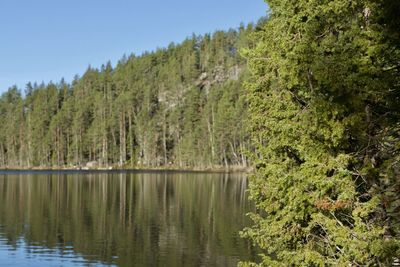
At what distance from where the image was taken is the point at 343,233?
430 inches

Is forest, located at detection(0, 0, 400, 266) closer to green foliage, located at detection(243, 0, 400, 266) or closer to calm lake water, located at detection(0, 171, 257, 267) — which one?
green foliage, located at detection(243, 0, 400, 266)

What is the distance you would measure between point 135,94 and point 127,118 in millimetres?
9992

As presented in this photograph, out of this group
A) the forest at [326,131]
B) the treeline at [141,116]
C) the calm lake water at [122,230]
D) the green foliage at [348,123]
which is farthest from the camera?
the treeline at [141,116]

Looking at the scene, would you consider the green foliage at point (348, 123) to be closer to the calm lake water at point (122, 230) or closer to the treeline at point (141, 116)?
the calm lake water at point (122, 230)

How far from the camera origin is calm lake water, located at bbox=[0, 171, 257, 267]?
1022 inches

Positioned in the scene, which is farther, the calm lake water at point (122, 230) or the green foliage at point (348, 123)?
the calm lake water at point (122, 230)

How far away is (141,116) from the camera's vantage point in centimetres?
15125

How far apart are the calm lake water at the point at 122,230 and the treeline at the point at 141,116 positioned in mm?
66753

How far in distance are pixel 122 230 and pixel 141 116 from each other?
119 meters

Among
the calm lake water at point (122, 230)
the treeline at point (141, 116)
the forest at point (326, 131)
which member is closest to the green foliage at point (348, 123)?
the forest at point (326, 131)

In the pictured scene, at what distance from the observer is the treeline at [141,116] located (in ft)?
430

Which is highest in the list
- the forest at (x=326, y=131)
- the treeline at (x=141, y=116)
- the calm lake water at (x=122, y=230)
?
the treeline at (x=141, y=116)

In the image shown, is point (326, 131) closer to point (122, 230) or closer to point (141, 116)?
point (122, 230)

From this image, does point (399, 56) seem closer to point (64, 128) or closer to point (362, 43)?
point (362, 43)
